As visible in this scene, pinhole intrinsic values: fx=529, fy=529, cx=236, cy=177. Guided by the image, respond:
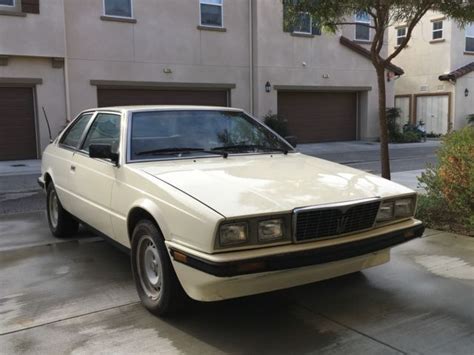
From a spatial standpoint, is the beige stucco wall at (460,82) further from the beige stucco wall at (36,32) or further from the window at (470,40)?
the beige stucco wall at (36,32)

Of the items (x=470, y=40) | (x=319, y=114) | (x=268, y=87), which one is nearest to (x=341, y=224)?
(x=268, y=87)

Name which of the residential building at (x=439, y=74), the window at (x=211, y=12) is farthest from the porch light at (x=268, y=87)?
the residential building at (x=439, y=74)

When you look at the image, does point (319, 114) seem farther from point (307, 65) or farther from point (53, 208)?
point (53, 208)

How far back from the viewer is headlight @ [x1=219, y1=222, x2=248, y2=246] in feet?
10.8

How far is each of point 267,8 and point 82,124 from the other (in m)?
14.1

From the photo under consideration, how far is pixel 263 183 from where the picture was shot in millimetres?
3863

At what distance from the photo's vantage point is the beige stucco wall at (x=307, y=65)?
1872 cm

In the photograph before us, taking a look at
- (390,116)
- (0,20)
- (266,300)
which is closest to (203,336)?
(266,300)

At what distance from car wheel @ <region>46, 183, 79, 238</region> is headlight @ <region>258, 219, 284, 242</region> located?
329 centimetres

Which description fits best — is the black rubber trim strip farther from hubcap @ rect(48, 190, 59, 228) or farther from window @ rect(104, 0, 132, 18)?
window @ rect(104, 0, 132, 18)

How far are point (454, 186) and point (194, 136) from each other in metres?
3.28

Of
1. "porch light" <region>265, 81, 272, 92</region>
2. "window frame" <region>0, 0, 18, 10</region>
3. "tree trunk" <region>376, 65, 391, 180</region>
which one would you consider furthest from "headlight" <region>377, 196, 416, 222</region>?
"porch light" <region>265, 81, 272, 92</region>

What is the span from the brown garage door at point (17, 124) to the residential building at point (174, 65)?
0.03 metres

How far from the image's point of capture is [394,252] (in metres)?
5.48
